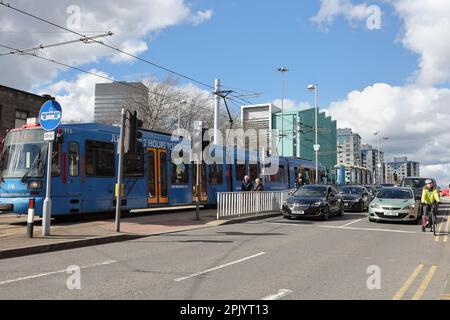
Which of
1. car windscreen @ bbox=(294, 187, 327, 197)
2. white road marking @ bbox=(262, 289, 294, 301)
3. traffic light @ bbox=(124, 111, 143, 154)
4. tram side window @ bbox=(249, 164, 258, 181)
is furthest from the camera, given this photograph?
tram side window @ bbox=(249, 164, 258, 181)

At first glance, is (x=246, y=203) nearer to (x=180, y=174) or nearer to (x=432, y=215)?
(x=180, y=174)

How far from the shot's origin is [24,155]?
46.6ft

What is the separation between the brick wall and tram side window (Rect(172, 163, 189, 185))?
15638 mm

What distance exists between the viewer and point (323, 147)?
87.4m

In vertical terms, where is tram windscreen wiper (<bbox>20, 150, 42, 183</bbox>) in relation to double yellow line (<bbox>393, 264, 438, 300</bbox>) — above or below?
above

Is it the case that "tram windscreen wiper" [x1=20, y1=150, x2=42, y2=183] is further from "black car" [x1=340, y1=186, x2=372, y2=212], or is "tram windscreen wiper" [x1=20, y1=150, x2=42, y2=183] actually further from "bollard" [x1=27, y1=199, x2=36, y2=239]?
"black car" [x1=340, y1=186, x2=372, y2=212]

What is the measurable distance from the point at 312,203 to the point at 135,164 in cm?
711

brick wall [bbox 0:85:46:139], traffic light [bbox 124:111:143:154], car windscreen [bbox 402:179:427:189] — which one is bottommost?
car windscreen [bbox 402:179:427:189]

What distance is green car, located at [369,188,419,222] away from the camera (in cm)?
1670

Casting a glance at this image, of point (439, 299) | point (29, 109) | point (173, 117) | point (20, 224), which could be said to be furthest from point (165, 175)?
point (173, 117)

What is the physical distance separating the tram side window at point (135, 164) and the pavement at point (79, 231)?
187 centimetres

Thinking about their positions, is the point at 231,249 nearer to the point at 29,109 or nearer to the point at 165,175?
the point at 165,175

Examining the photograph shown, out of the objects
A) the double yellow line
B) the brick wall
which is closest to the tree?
Answer: the brick wall
